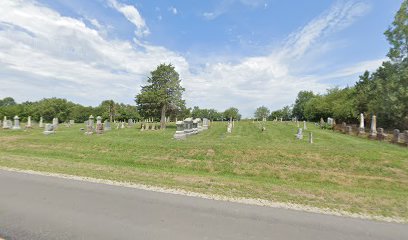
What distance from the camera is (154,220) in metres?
5.36

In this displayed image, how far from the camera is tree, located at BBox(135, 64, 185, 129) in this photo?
35.5 meters

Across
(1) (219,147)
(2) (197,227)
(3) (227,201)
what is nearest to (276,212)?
(3) (227,201)

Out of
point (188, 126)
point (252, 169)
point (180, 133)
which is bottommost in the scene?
point (252, 169)

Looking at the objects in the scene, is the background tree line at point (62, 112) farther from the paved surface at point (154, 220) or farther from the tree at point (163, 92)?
the paved surface at point (154, 220)

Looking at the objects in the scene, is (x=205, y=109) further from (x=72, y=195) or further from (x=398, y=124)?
(x=72, y=195)

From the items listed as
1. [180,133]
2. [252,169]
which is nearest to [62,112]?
[180,133]

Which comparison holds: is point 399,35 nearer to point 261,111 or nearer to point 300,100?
point 300,100

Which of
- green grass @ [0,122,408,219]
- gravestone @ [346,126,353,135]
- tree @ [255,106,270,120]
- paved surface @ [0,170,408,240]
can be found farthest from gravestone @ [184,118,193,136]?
tree @ [255,106,270,120]

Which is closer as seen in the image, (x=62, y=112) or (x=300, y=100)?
(x=62, y=112)

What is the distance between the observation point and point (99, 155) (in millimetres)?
15758

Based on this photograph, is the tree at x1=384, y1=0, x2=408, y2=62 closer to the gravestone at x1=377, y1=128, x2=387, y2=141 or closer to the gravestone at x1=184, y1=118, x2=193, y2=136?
the gravestone at x1=377, y1=128, x2=387, y2=141

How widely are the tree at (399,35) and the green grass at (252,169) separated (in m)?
21.7

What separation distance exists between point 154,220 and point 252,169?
317 inches

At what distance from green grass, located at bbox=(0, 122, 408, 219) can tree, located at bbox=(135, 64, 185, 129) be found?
17.2 meters
